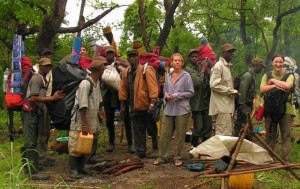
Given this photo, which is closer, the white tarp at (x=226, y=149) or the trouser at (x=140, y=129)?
the white tarp at (x=226, y=149)

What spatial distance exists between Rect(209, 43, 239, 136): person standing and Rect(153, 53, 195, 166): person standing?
417 mm

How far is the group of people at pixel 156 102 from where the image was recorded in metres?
5.99

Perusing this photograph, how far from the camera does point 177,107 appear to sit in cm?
678

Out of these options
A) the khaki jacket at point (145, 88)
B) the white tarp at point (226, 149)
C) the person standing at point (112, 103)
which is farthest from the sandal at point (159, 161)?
the white tarp at point (226, 149)

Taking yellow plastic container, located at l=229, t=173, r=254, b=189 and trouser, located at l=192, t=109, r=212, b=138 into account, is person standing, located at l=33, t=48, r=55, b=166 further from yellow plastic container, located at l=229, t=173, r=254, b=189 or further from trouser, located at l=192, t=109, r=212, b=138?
yellow plastic container, located at l=229, t=173, r=254, b=189

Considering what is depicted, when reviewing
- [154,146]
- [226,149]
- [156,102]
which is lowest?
[154,146]

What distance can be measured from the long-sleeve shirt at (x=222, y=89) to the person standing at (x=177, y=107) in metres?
0.40

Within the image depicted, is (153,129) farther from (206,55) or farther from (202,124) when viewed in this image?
(206,55)

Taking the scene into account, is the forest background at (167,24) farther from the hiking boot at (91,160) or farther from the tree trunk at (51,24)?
the hiking boot at (91,160)

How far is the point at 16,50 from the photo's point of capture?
281 inches

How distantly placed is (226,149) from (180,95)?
6.79 feet

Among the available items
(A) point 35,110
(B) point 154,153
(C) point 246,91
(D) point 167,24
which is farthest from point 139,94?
(D) point 167,24

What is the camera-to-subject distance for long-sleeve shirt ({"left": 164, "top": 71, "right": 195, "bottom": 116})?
6.76m

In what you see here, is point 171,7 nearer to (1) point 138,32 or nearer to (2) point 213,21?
(2) point 213,21
